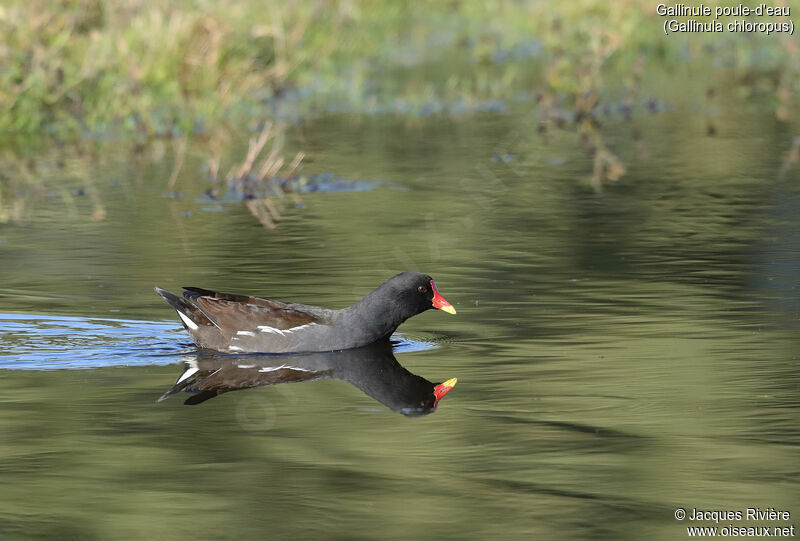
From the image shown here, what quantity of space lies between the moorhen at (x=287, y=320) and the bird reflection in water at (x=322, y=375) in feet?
0.23

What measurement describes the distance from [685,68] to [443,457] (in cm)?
2251

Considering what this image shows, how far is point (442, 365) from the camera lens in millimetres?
9984

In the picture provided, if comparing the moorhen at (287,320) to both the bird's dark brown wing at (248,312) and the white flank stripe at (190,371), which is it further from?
the white flank stripe at (190,371)

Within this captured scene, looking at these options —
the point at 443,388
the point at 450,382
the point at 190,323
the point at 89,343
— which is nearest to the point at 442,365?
the point at 450,382

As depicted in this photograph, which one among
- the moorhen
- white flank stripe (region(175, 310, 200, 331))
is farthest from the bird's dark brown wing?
white flank stripe (region(175, 310, 200, 331))

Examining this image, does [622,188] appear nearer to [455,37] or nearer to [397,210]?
[397,210]

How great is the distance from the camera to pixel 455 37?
3503cm

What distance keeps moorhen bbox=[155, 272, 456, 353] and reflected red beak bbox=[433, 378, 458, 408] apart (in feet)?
3.97

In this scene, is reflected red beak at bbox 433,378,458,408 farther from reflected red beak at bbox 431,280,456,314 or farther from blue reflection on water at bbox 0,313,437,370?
reflected red beak at bbox 431,280,456,314

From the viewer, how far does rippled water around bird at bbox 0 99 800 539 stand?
23.5ft

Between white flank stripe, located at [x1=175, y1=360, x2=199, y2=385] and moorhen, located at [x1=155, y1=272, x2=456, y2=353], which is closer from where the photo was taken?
white flank stripe, located at [x1=175, y1=360, x2=199, y2=385]

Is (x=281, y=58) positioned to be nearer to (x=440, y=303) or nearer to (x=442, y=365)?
(x=440, y=303)

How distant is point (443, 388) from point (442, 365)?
632 mm

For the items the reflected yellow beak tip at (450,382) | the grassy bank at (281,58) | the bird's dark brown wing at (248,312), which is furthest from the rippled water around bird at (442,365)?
the grassy bank at (281,58)
